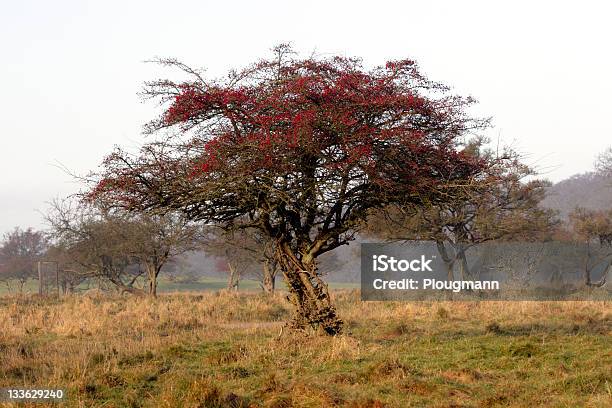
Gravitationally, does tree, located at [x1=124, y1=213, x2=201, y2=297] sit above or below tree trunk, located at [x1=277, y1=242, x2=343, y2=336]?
above

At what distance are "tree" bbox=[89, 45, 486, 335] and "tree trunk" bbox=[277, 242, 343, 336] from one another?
0.08 ft

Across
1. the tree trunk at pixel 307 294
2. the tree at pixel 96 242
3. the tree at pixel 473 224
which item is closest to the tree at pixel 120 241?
the tree at pixel 96 242

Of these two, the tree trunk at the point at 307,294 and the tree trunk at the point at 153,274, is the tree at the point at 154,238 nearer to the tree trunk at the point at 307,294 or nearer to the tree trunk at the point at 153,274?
the tree trunk at the point at 153,274

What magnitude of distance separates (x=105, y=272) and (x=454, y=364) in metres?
30.7

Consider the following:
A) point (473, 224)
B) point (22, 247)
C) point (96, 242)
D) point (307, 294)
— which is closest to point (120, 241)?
point (96, 242)

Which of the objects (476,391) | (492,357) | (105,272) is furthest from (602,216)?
Answer: (476,391)

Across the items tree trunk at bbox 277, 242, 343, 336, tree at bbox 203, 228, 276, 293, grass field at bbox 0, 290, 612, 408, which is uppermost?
tree at bbox 203, 228, 276, 293

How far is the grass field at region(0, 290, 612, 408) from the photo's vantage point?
32.8ft

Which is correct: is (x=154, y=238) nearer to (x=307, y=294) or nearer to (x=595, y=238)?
(x=307, y=294)

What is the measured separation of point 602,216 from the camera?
150ft

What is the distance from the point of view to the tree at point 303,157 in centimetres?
1337

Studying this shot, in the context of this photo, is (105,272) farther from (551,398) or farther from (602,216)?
(551,398)

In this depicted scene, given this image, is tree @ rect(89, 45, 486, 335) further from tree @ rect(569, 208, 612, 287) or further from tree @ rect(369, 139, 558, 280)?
tree @ rect(569, 208, 612, 287)

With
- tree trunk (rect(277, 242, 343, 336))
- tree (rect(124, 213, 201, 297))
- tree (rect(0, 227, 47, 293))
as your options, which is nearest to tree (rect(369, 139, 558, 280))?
tree (rect(124, 213, 201, 297))
